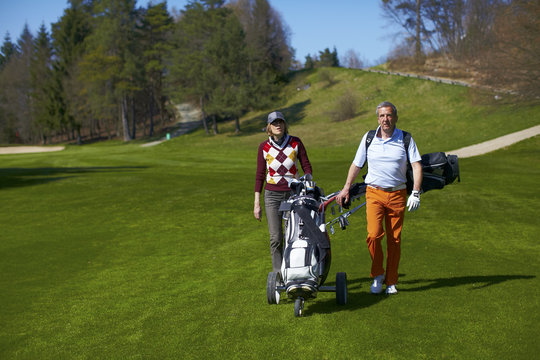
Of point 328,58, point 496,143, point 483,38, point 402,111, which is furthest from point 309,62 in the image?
point 496,143

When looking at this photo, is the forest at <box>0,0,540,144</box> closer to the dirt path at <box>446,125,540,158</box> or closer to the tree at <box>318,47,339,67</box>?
the dirt path at <box>446,125,540,158</box>

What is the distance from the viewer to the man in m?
5.95

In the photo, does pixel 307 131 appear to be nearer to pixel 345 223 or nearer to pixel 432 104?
pixel 432 104

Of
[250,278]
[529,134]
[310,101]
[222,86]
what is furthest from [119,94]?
[250,278]

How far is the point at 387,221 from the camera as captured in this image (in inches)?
251

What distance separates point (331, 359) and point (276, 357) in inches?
20.9

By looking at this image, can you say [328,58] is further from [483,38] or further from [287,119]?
[483,38]

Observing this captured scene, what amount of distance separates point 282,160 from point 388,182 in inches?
52.2

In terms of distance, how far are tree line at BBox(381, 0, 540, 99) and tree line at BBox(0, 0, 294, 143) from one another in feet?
66.7

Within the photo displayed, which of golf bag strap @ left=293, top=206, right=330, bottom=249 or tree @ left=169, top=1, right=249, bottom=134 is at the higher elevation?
tree @ left=169, top=1, right=249, bottom=134

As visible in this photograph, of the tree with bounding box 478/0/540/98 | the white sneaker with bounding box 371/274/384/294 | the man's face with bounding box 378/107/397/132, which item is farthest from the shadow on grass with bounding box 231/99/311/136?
the man's face with bounding box 378/107/397/132

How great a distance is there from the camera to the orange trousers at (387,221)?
617cm

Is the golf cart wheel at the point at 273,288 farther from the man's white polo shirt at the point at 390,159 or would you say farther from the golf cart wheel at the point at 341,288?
the man's white polo shirt at the point at 390,159

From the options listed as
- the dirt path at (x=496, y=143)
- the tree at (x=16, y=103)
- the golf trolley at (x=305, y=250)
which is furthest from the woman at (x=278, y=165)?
the tree at (x=16, y=103)
